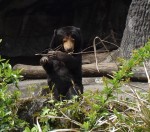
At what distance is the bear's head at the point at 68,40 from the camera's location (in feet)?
18.9

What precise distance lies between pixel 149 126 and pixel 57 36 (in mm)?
2452

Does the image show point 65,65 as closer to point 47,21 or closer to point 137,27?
point 137,27

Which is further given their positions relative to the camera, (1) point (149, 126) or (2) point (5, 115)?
(2) point (5, 115)

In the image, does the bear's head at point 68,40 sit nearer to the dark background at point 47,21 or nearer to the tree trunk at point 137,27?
the tree trunk at point 137,27

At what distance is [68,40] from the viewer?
19.0 feet

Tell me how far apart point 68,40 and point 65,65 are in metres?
0.29

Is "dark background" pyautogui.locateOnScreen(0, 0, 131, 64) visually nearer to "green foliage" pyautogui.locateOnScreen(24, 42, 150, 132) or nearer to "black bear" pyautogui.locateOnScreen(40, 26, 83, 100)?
"black bear" pyautogui.locateOnScreen(40, 26, 83, 100)

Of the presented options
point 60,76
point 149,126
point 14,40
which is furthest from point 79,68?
point 14,40

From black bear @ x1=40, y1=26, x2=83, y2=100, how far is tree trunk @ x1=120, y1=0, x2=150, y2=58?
2.85 m

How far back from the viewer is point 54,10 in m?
12.1

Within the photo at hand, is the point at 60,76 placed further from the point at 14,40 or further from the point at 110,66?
the point at 14,40

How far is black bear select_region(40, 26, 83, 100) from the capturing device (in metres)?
5.77

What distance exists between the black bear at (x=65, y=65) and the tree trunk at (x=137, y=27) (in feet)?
9.35

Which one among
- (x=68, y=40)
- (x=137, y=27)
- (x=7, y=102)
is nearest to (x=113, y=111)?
(x=7, y=102)
